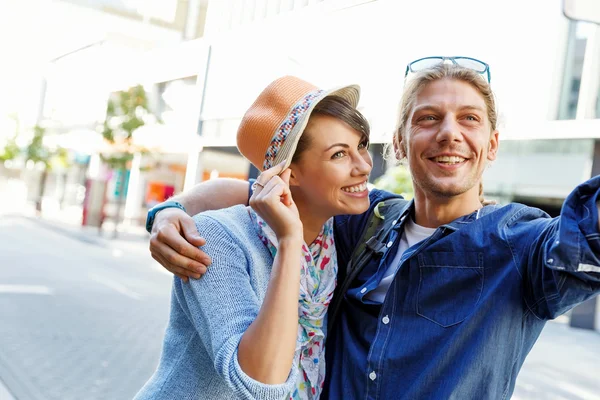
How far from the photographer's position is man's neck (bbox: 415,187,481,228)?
2.15 metres

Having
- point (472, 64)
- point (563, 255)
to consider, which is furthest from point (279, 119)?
point (563, 255)

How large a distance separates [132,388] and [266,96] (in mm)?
5099

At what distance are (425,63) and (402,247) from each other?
2.35 feet

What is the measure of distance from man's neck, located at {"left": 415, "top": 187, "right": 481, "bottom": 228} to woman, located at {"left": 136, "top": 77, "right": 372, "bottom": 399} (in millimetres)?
269

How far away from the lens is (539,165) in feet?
63.5

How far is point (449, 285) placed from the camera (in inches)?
74.0

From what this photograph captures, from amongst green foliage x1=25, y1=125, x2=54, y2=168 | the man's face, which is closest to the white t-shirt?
the man's face

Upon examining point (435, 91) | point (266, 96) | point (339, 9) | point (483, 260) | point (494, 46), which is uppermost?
point (494, 46)

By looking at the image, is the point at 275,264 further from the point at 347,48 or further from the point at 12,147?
the point at 12,147

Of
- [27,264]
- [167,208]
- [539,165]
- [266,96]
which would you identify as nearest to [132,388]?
[167,208]

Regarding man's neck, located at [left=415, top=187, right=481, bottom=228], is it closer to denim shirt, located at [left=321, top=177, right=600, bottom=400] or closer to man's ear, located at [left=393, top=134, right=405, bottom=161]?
denim shirt, located at [left=321, top=177, right=600, bottom=400]

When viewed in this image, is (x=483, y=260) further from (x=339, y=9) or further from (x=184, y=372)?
(x=339, y=9)

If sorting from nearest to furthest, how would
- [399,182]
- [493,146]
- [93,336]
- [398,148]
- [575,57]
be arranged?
[493,146]
[398,148]
[93,336]
[399,182]
[575,57]

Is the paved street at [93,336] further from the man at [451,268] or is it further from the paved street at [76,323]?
the man at [451,268]
